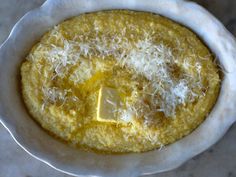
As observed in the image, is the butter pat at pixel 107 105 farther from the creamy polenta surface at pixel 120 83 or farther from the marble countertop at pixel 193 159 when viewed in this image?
the marble countertop at pixel 193 159

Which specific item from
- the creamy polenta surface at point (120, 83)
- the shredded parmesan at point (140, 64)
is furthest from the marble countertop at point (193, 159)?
the shredded parmesan at point (140, 64)

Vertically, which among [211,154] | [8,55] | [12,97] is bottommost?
[211,154]

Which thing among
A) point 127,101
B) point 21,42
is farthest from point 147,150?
point 21,42

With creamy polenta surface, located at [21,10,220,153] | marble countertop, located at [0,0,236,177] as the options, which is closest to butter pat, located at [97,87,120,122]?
creamy polenta surface, located at [21,10,220,153]

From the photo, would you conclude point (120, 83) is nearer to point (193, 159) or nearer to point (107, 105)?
Answer: point (107, 105)

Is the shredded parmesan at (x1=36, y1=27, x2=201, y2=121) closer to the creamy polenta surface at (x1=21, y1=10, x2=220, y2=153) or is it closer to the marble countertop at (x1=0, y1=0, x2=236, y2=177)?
the creamy polenta surface at (x1=21, y1=10, x2=220, y2=153)

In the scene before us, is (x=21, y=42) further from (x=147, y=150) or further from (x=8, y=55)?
(x=147, y=150)

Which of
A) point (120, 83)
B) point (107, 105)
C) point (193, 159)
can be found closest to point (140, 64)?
point (120, 83)
